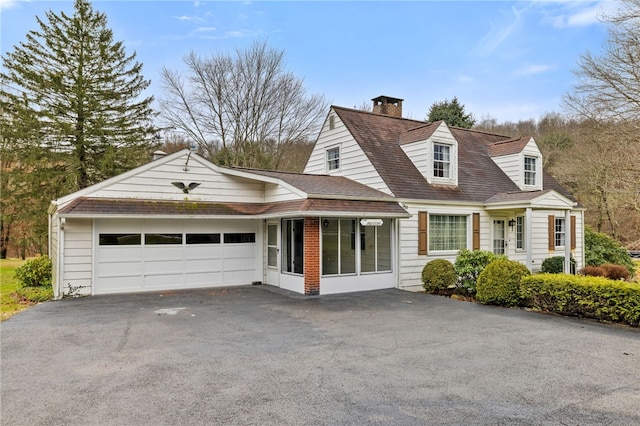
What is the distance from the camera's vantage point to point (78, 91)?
19.1m

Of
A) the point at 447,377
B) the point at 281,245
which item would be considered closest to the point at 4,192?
the point at 281,245

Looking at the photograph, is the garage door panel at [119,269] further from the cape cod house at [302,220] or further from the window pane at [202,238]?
the window pane at [202,238]

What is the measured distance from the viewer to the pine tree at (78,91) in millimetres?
19141

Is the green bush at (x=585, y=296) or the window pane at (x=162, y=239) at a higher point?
the window pane at (x=162, y=239)

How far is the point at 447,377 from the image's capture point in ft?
16.7

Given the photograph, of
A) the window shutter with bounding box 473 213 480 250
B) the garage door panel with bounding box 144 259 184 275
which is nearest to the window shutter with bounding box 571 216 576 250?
the window shutter with bounding box 473 213 480 250

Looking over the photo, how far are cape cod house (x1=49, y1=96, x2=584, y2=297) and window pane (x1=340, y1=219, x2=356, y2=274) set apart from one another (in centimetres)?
3

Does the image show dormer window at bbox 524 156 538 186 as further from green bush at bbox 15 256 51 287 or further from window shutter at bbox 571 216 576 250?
green bush at bbox 15 256 51 287

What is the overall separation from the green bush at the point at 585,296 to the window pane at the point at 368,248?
4.26 metres

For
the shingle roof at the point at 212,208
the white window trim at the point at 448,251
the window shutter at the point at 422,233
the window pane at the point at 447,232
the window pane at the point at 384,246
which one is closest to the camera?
the shingle roof at the point at 212,208

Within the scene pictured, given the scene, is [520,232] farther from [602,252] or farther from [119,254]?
[119,254]

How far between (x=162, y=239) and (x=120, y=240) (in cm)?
111

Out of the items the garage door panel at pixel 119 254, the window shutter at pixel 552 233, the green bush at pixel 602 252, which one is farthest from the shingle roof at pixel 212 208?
the green bush at pixel 602 252

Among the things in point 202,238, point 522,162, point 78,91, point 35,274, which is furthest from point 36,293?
point 522,162
